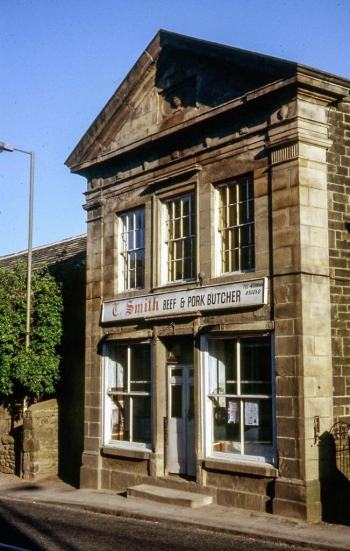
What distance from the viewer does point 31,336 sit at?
1850 cm

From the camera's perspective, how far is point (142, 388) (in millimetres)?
15617

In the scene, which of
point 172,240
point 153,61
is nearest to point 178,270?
point 172,240

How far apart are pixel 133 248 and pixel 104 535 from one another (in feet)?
23.8

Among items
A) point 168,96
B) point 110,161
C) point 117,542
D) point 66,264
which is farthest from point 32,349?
point 117,542

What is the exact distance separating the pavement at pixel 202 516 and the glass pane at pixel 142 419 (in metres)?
1.35

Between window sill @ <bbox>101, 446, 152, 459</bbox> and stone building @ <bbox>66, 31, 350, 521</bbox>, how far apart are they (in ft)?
0.21

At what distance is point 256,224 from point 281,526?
5462 mm

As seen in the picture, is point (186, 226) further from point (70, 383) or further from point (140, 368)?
point (70, 383)

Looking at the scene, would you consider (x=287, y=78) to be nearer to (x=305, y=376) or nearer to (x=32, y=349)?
(x=305, y=376)

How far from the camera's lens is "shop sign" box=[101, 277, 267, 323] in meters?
13.0

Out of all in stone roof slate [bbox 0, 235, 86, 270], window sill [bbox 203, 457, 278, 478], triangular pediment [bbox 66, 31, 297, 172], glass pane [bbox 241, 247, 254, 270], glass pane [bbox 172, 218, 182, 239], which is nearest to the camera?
window sill [bbox 203, 457, 278, 478]

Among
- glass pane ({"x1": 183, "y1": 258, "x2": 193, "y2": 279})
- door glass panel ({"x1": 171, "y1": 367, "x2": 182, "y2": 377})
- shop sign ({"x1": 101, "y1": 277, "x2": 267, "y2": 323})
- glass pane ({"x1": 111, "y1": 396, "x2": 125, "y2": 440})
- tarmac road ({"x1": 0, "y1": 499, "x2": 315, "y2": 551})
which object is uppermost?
glass pane ({"x1": 183, "y1": 258, "x2": 193, "y2": 279})

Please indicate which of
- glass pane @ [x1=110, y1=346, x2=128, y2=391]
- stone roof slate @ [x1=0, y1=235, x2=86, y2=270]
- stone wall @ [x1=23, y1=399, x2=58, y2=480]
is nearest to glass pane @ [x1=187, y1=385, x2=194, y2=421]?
glass pane @ [x1=110, y1=346, x2=128, y2=391]

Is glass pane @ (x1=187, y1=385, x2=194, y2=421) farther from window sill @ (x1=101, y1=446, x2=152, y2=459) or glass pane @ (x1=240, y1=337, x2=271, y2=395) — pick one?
glass pane @ (x1=240, y1=337, x2=271, y2=395)
